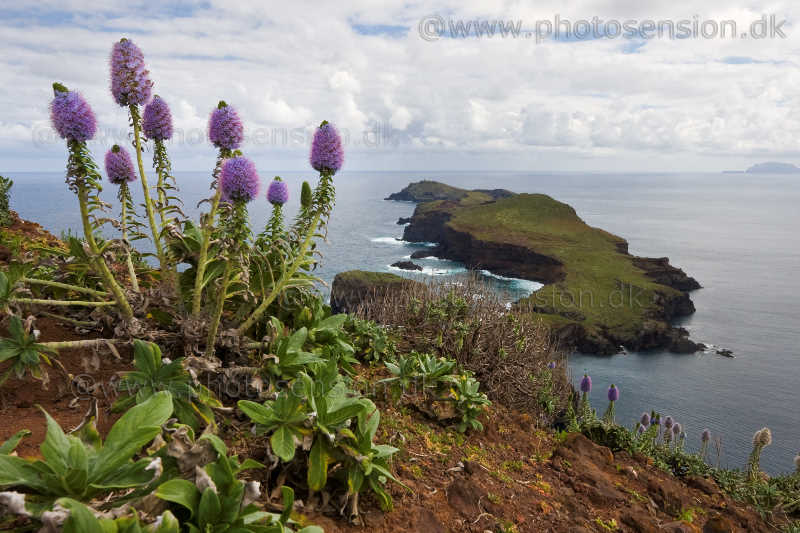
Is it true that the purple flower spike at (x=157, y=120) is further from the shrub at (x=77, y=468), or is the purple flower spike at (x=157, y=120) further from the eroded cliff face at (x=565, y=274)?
the eroded cliff face at (x=565, y=274)

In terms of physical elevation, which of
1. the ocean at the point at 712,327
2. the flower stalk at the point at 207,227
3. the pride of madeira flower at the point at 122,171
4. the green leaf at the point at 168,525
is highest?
the pride of madeira flower at the point at 122,171

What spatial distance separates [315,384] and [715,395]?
60.7m

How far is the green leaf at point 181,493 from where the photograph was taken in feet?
7.32

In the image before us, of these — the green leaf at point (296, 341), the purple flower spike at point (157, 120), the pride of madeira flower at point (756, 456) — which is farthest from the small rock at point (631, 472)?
the purple flower spike at point (157, 120)

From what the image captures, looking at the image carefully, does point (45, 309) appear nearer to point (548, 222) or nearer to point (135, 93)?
point (135, 93)

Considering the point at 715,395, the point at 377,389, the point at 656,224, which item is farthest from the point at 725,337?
the point at 656,224

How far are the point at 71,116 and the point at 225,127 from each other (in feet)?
3.81

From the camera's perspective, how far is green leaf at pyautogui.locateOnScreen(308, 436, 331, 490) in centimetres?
306

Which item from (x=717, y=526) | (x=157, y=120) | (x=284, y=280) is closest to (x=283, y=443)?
(x=284, y=280)

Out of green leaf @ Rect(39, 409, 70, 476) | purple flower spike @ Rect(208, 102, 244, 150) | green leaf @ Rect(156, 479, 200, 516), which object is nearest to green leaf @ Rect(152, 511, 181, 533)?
green leaf @ Rect(156, 479, 200, 516)

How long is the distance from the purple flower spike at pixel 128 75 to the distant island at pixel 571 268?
3823 centimetres

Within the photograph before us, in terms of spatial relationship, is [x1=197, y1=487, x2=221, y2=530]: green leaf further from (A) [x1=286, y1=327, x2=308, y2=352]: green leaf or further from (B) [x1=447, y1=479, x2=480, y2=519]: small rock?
(B) [x1=447, y1=479, x2=480, y2=519]: small rock

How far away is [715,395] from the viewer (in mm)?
50844

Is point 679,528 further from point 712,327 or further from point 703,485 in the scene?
point 712,327
